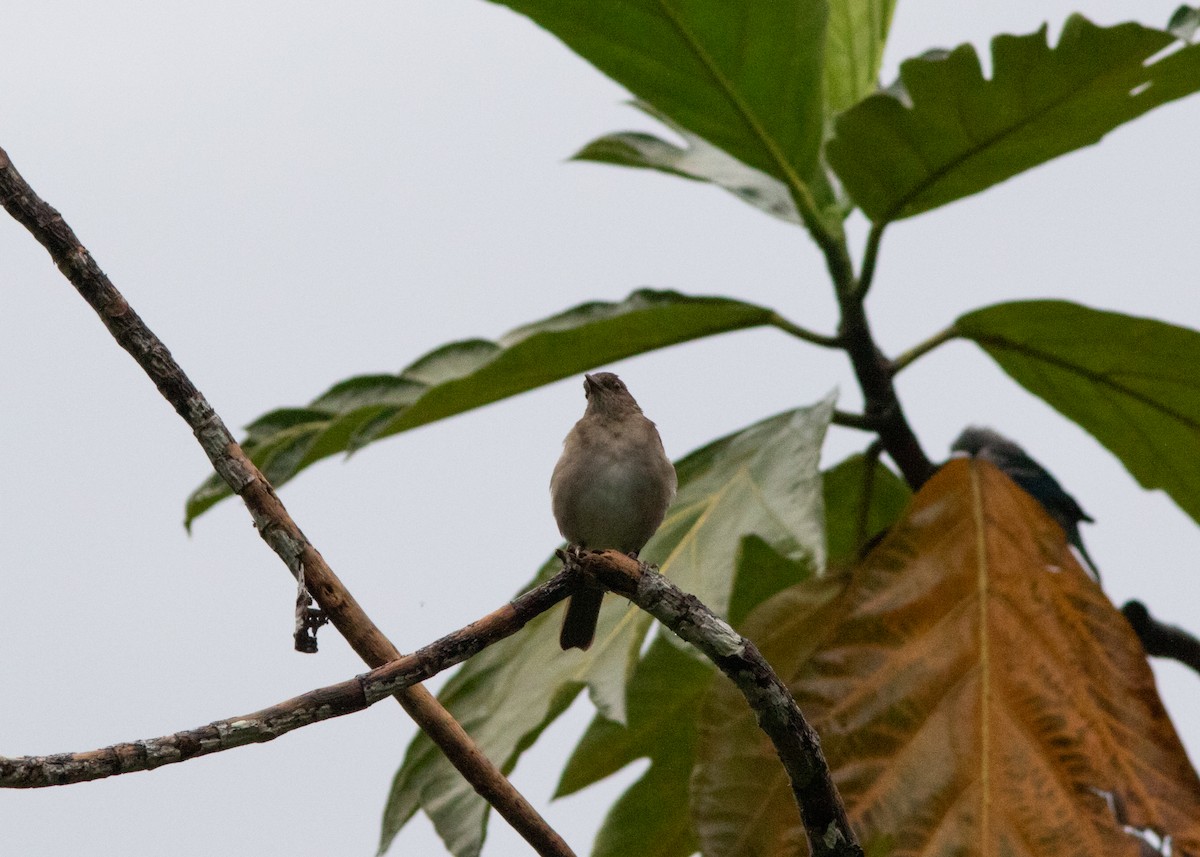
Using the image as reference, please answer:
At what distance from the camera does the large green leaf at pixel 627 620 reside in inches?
109

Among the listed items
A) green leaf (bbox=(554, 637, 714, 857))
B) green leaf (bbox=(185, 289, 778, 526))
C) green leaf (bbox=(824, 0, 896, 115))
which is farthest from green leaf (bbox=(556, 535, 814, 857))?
green leaf (bbox=(824, 0, 896, 115))

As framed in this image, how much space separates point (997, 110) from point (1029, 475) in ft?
3.04

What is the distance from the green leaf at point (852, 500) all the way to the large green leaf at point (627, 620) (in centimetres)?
44

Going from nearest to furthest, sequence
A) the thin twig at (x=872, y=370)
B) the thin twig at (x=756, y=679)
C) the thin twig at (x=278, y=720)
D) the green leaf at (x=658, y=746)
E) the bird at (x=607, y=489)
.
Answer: the thin twig at (x=278, y=720) → the thin twig at (x=756, y=679) → the bird at (x=607, y=489) → the thin twig at (x=872, y=370) → the green leaf at (x=658, y=746)

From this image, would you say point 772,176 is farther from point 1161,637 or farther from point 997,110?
point 1161,637

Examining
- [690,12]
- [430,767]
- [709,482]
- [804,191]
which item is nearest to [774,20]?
[690,12]

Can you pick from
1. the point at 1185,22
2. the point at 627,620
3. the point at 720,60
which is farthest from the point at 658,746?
the point at 1185,22

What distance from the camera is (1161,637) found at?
10.9 ft

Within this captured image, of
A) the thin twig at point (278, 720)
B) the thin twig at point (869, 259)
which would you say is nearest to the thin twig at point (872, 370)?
the thin twig at point (869, 259)

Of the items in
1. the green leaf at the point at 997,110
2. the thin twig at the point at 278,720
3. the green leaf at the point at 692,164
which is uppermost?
the green leaf at the point at 692,164

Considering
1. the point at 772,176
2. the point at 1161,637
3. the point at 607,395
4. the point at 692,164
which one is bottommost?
the point at 1161,637

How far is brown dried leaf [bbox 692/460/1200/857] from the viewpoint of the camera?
105 inches

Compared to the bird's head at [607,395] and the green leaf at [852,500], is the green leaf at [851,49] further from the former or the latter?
the bird's head at [607,395]

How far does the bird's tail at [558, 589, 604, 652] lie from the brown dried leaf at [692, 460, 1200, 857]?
29cm
